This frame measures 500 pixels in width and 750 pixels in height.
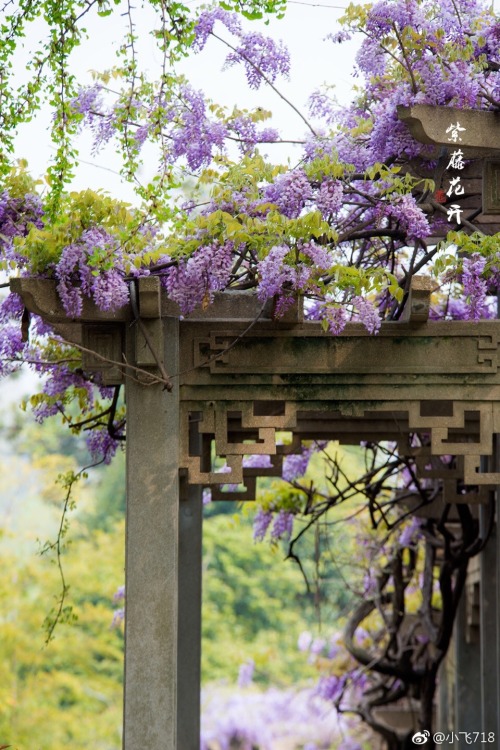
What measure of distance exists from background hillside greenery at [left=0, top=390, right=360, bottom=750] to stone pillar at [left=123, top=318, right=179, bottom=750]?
7.58 m

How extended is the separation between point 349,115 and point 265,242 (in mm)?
1074

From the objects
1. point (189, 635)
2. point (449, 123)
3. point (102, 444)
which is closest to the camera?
point (449, 123)

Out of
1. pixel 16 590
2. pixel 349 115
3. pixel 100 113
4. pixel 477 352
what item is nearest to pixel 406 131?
pixel 349 115

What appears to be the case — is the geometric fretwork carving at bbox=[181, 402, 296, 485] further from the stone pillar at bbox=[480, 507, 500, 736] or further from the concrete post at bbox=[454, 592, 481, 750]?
the concrete post at bbox=[454, 592, 481, 750]

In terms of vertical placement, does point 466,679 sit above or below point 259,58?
below

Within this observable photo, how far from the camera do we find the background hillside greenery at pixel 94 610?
12586 millimetres

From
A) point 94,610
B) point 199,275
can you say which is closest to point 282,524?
point 199,275

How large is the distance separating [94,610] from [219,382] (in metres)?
9.25

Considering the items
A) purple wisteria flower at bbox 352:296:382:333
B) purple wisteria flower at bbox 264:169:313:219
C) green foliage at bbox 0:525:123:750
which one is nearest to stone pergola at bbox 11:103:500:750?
purple wisteria flower at bbox 352:296:382:333

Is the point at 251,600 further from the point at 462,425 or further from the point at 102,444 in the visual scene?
the point at 462,425

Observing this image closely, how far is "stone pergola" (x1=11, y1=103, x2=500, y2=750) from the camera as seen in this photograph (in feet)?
12.3

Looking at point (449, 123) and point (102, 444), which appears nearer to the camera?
point (449, 123)

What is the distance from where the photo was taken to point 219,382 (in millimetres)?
3938

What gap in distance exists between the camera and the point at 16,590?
1327cm
